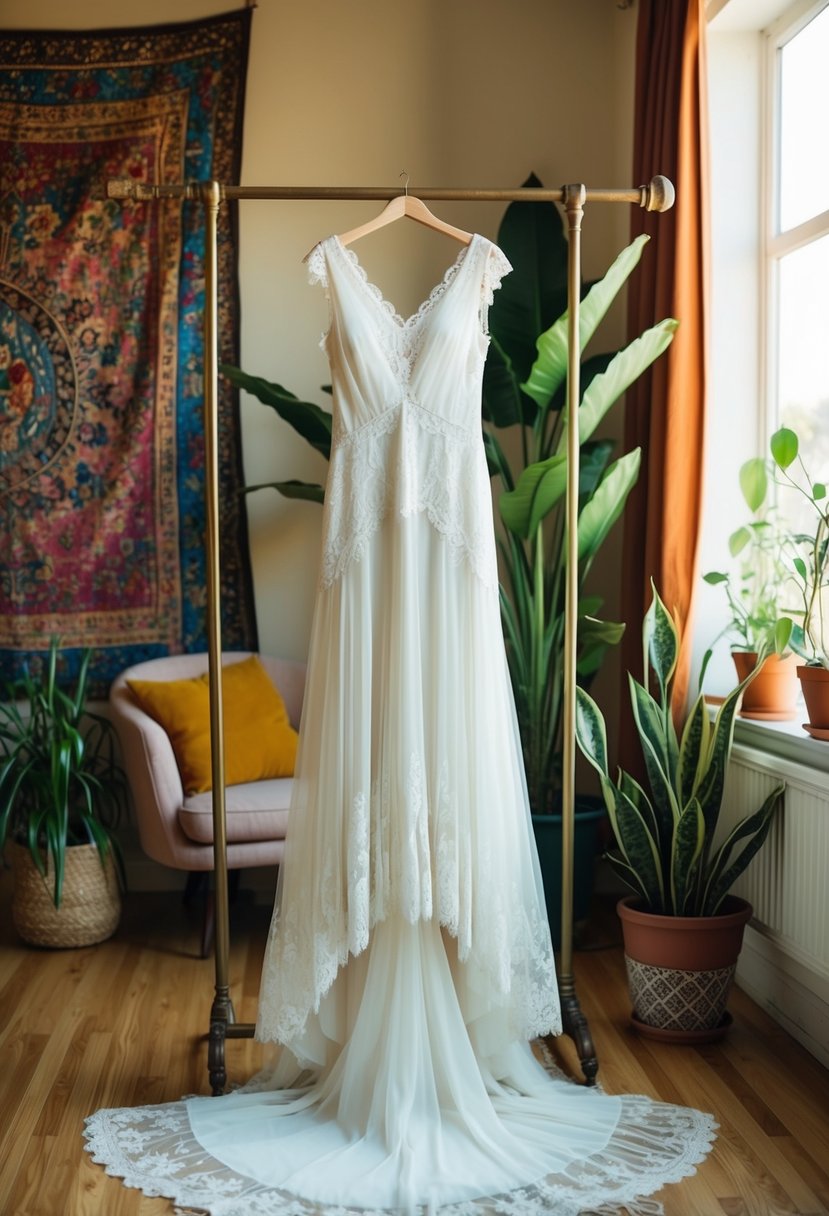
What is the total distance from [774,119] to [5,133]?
7.85ft

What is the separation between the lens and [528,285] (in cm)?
349

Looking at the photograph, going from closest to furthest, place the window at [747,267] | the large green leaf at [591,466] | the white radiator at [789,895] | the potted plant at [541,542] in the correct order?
the white radiator at [789,895] < the window at [747,267] < the potted plant at [541,542] < the large green leaf at [591,466]

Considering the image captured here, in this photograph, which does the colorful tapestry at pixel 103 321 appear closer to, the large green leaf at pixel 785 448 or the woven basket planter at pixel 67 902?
the woven basket planter at pixel 67 902

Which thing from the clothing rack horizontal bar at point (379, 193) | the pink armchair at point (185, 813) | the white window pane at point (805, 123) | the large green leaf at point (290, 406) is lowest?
the pink armchair at point (185, 813)

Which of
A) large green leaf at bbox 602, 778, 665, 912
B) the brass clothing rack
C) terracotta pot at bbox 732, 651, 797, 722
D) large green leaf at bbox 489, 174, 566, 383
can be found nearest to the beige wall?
large green leaf at bbox 489, 174, 566, 383

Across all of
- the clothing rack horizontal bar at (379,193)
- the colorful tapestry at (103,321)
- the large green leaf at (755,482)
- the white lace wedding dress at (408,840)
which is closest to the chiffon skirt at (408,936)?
the white lace wedding dress at (408,840)

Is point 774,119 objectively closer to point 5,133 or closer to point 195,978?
point 5,133

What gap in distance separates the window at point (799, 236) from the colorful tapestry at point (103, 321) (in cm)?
170

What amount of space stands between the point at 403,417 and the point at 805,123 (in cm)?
159

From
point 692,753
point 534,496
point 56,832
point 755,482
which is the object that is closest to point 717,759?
point 692,753

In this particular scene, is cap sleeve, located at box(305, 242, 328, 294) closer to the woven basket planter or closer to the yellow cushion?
the yellow cushion

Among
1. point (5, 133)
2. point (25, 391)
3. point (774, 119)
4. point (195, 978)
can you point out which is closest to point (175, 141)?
point (5, 133)

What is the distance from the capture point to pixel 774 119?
3.22 metres

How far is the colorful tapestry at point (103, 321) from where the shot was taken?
12.6ft
